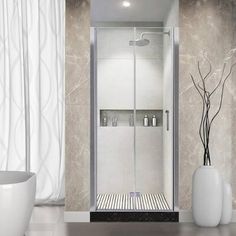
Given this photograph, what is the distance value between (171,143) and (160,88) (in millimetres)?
588

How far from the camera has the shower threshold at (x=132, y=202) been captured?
13.2ft

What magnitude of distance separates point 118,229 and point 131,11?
2.59 m

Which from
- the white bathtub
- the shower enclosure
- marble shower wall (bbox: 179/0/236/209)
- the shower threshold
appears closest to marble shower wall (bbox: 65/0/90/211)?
the shower enclosure

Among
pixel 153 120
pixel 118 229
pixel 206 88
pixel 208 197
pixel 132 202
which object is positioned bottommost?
pixel 118 229

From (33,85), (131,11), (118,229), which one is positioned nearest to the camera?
(118,229)

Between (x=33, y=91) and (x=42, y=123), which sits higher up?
(x=33, y=91)

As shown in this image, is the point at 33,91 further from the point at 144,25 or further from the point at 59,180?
the point at 144,25

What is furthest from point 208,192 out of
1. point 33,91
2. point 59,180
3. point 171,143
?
point 33,91

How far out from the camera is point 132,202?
160 inches

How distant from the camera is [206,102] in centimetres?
401

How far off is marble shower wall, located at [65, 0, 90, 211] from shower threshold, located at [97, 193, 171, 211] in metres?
0.19

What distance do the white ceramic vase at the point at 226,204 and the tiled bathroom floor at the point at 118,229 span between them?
0.08 m

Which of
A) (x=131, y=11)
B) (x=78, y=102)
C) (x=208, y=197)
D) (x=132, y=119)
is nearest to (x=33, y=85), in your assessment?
(x=78, y=102)

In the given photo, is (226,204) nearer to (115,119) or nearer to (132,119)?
(132,119)
